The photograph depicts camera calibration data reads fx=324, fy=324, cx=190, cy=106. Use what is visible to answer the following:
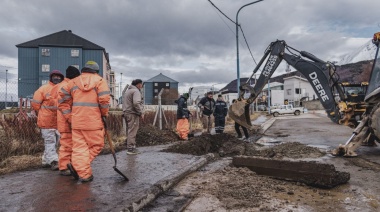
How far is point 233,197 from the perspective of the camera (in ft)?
13.8


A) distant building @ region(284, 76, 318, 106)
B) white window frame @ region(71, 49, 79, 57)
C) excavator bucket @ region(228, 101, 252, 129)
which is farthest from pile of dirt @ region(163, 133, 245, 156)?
distant building @ region(284, 76, 318, 106)

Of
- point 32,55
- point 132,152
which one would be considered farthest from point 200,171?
point 32,55

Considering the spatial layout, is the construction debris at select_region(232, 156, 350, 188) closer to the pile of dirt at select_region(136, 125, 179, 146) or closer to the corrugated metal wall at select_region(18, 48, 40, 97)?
the pile of dirt at select_region(136, 125, 179, 146)

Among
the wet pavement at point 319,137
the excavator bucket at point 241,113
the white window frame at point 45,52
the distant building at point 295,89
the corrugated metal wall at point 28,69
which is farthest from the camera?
the distant building at point 295,89

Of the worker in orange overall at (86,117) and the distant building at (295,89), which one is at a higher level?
the distant building at (295,89)

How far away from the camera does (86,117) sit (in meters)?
4.64

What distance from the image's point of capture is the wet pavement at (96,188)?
3605 millimetres

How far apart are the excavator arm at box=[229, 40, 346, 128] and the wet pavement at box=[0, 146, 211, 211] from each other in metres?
4.70

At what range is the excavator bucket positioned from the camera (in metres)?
10.7

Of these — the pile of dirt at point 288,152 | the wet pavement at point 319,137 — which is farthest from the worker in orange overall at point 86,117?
the wet pavement at point 319,137

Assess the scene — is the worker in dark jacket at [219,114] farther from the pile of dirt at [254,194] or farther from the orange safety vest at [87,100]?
the orange safety vest at [87,100]

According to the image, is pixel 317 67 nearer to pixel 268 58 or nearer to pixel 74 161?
pixel 268 58

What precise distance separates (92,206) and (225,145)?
5.64 meters

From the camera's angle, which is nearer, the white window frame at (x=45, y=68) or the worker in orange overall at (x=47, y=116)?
the worker in orange overall at (x=47, y=116)
